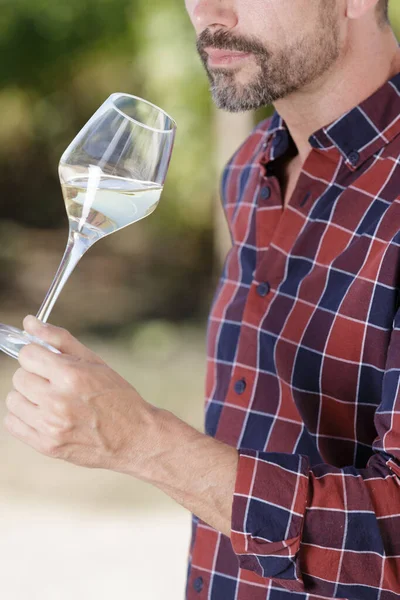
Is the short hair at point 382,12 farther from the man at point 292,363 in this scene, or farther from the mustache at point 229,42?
the mustache at point 229,42

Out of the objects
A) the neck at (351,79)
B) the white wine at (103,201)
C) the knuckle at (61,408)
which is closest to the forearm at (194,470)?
the knuckle at (61,408)

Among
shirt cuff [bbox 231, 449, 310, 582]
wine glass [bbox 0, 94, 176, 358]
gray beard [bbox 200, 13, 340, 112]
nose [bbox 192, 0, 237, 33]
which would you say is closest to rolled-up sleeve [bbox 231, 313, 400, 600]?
shirt cuff [bbox 231, 449, 310, 582]

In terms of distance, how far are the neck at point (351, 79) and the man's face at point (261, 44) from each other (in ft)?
0.13

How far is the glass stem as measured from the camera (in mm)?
1241

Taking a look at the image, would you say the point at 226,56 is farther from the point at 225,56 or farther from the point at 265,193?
the point at 265,193

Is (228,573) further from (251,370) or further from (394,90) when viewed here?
(394,90)

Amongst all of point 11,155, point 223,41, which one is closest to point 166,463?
point 223,41

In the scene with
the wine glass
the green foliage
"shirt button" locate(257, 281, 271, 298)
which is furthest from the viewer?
the green foliage

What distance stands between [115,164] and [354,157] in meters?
0.53

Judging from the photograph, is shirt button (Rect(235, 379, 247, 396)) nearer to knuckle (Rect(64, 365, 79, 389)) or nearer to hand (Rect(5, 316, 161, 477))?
hand (Rect(5, 316, 161, 477))

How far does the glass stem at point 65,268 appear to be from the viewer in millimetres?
1241

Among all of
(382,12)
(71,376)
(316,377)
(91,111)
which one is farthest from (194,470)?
(91,111)

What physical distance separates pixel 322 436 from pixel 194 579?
383mm

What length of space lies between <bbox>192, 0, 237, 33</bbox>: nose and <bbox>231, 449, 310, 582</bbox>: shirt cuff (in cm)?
73
